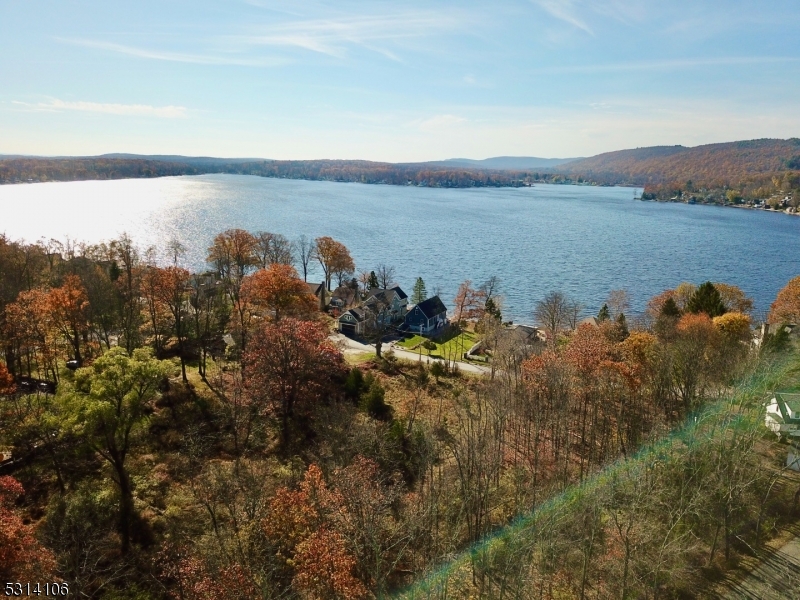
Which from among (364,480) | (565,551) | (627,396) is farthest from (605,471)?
(364,480)

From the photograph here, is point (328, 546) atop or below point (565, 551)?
atop

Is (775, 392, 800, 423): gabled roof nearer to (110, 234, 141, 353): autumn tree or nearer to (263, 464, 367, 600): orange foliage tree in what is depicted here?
(263, 464, 367, 600): orange foliage tree

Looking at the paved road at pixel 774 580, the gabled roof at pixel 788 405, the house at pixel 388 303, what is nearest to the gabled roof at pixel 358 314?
the house at pixel 388 303

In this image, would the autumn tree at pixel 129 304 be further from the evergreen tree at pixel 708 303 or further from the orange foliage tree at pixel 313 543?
the evergreen tree at pixel 708 303

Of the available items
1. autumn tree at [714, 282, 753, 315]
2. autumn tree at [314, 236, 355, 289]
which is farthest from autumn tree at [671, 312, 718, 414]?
autumn tree at [314, 236, 355, 289]

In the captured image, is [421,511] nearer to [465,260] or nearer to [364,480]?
[364,480]
